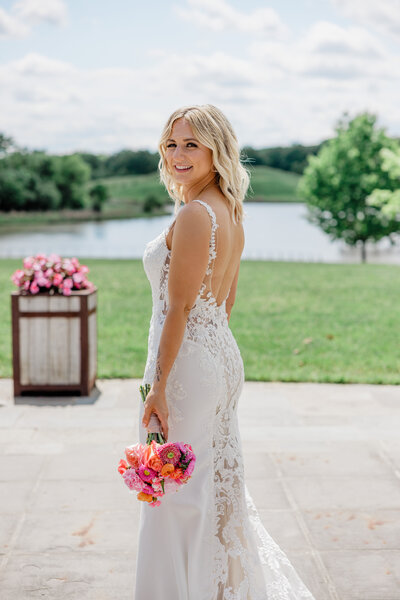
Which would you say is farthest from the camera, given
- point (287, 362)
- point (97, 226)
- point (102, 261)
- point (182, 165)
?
→ point (97, 226)

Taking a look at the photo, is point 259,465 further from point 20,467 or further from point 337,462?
point 20,467

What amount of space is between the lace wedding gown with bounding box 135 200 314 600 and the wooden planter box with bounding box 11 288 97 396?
425 centimetres

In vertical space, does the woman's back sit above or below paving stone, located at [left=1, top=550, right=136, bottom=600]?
above

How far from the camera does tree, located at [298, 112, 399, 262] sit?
44781 mm

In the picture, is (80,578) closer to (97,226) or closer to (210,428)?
(210,428)

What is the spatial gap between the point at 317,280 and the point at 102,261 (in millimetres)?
9665

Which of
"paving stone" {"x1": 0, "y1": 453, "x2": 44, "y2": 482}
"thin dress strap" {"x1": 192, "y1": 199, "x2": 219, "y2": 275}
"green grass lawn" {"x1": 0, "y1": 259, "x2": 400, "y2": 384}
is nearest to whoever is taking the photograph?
"thin dress strap" {"x1": 192, "y1": 199, "x2": 219, "y2": 275}

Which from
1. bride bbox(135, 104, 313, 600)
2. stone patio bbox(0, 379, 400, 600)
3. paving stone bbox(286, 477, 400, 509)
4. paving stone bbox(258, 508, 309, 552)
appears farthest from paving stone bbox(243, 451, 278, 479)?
bride bbox(135, 104, 313, 600)

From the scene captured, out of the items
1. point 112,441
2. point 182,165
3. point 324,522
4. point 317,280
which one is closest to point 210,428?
point 182,165

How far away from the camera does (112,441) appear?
5926 millimetres

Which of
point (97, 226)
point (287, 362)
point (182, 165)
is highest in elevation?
point (182, 165)

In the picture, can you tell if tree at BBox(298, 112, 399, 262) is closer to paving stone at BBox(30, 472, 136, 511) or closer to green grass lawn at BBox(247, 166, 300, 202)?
paving stone at BBox(30, 472, 136, 511)

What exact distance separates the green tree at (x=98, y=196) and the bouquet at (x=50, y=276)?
8429 cm

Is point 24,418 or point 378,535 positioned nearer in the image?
point 378,535
